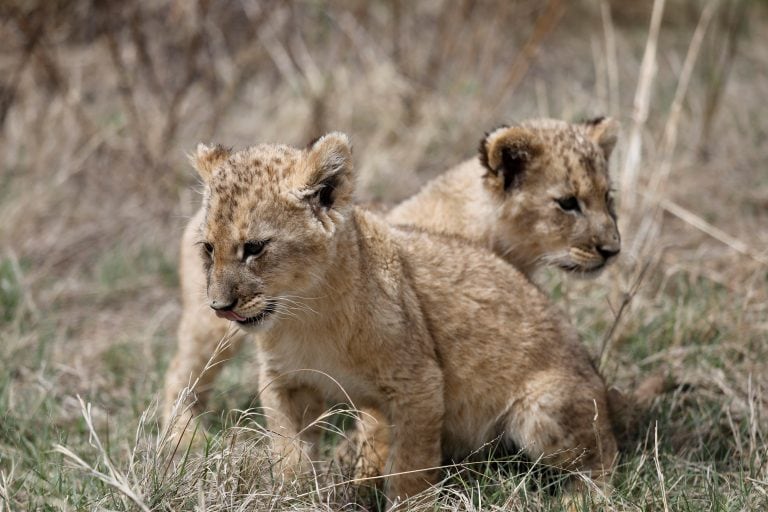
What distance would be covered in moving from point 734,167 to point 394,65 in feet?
13.9

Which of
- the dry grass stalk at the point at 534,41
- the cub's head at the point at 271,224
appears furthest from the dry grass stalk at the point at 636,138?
the cub's head at the point at 271,224

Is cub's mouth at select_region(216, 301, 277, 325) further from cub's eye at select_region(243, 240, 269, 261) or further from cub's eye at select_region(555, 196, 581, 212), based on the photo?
cub's eye at select_region(555, 196, 581, 212)

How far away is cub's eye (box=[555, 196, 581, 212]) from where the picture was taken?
649 centimetres

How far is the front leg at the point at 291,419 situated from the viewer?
519cm

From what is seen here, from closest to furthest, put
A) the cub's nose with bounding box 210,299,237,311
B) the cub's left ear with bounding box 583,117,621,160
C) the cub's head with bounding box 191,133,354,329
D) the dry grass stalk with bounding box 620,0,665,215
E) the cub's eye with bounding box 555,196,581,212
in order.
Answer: the cub's nose with bounding box 210,299,237,311 → the cub's head with bounding box 191,133,354,329 → the cub's eye with bounding box 555,196,581,212 → the cub's left ear with bounding box 583,117,621,160 → the dry grass stalk with bounding box 620,0,665,215

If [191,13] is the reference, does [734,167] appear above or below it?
below

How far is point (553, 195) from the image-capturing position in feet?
21.3

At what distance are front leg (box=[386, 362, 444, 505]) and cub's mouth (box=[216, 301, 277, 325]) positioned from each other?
2.56 feet

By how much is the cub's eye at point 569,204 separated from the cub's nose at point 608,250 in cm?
29

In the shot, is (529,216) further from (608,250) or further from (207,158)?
(207,158)

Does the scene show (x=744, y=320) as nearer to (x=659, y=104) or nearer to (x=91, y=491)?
(x=91, y=491)

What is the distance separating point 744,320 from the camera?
23.4 feet

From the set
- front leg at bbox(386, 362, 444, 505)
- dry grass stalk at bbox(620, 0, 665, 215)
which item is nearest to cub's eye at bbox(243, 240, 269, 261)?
front leg at bbox(386, 362, 444, 505)

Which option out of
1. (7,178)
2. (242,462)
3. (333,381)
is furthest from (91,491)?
(7,178)
